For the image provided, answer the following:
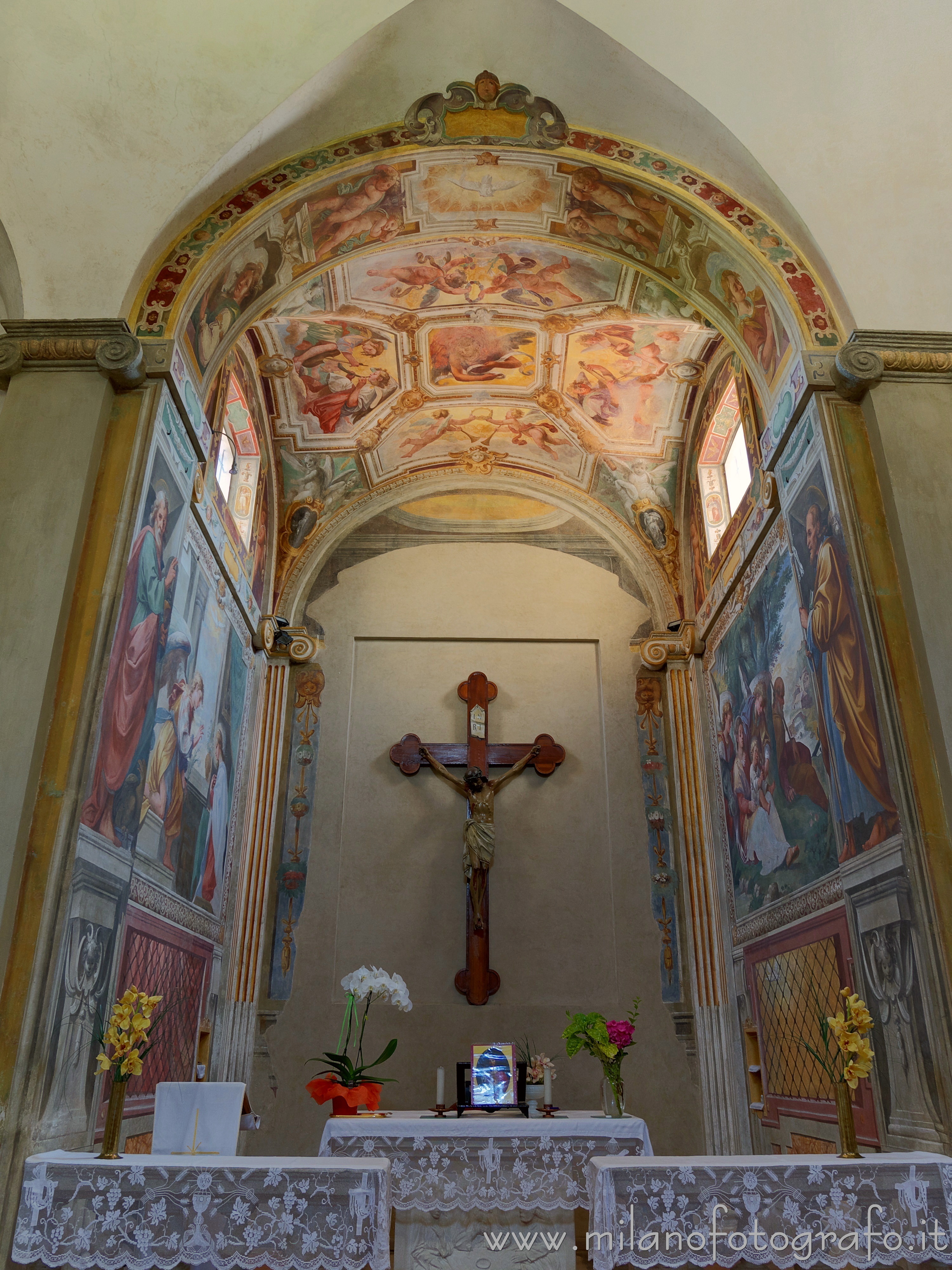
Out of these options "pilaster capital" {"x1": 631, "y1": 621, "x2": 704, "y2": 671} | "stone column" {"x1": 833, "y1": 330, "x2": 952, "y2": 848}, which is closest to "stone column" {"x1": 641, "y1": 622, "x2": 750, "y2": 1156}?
"pilaster capital" {"x1": 631, "y1": 621, "x2": 704, "y2": 671}

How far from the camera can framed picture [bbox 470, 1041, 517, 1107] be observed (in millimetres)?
6598

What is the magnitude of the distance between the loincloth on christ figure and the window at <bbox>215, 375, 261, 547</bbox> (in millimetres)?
3798

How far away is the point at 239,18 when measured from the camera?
24.1 ft

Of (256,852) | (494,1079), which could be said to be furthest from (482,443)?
(494,1079)

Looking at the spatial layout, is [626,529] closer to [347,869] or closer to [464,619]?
[464,619]

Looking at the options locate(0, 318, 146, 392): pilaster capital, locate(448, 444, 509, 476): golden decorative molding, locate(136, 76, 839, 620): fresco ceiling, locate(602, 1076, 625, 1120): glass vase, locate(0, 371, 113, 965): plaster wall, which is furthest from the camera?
locate(448, 444, 509, 476): golden decorative molding

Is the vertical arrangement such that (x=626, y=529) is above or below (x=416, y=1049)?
above

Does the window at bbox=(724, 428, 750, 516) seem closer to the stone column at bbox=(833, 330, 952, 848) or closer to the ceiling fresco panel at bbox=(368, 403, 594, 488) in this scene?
the ceiling fresco panel at bbox=(368, 403, 594, 488)

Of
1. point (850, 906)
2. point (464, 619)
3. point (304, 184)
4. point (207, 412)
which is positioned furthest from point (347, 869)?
point (304, 184)

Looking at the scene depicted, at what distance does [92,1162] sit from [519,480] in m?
9.51

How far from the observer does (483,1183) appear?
17.7ft

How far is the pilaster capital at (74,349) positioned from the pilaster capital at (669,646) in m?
6.61

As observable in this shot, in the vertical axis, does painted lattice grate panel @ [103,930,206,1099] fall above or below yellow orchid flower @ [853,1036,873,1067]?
above

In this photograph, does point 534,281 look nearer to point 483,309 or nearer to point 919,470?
point 483,309
